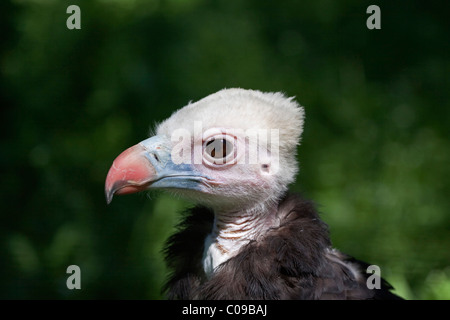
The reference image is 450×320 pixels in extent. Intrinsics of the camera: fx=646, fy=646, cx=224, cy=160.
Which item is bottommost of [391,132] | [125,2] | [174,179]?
[174,179]

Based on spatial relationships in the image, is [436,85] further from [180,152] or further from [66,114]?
[180,152]

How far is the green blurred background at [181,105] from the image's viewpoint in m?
4.50

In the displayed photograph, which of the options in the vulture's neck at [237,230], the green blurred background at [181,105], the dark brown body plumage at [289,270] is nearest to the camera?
the dark brown body plumage at [289,270]

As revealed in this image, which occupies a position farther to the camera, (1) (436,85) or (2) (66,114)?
(1) (436,85)

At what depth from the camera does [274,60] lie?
5.44 m

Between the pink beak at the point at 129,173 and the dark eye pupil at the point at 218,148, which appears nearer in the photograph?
the pink beak at the point at 129,173

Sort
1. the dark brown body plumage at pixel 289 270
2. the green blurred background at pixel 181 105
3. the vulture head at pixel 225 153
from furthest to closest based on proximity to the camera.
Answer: the green blurred background at pixel 181 105 < the vulture head at pixel 225 153 < the dark brown body plumage at pixel 289 270

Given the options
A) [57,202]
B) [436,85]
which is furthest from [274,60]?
[57,202]

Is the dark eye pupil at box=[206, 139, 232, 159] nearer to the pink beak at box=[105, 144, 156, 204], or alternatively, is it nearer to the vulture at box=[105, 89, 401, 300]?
the vulture at box=[105, 89, 401, 300]

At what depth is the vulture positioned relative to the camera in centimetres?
263

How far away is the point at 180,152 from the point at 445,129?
10.5ft

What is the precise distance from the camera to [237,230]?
9.32 ft

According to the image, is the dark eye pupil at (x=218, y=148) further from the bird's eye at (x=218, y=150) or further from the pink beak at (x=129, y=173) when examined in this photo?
the pink beak at (x=129, y=173)

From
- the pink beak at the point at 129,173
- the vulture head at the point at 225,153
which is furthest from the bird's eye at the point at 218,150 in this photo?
the pink beak at the point at 129,173
